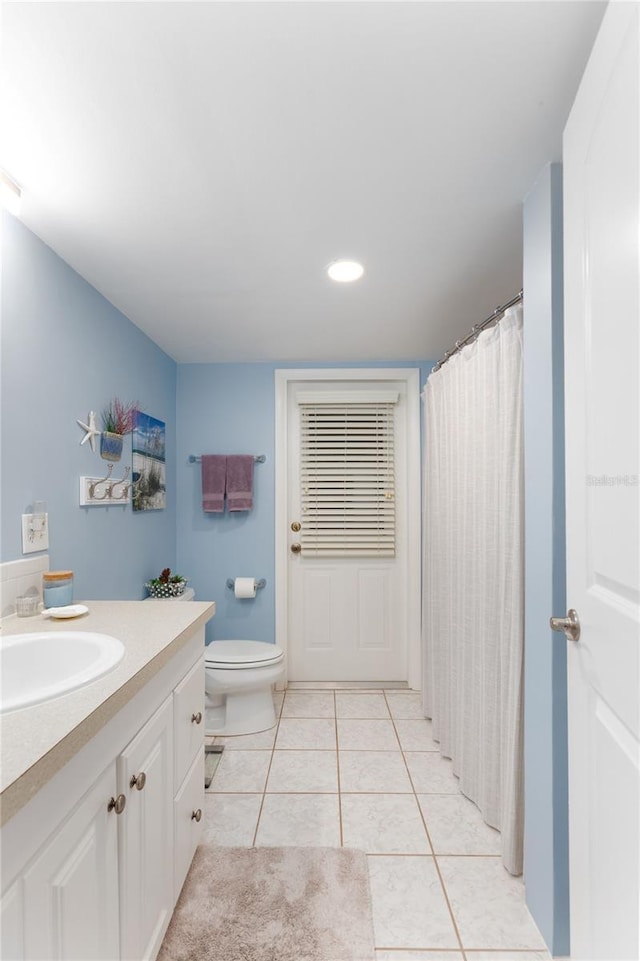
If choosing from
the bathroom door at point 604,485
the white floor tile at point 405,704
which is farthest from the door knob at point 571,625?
the white floor tile at point 405,704

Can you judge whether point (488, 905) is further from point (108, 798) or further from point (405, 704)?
point (405, 704)

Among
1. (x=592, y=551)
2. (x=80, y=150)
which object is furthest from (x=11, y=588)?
(x=592, y=551)

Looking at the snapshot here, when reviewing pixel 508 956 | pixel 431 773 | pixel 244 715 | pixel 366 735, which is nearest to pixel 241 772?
pixel 244 715

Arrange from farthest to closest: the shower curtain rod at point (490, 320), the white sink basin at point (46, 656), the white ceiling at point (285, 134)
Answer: the shower curtain rod at point (490, 320) < the white sink basin at point (46, 656) < the white ceiling at point (285, 134)

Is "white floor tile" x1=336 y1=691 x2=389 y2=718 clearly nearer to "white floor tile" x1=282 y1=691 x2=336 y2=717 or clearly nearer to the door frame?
"white floor tile" x1=282 y1=691 x2=336 y2=717

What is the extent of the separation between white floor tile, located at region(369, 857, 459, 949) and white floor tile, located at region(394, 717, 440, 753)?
77 centimetres

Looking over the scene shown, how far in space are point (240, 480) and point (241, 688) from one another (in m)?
1.24

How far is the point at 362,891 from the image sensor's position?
1.51 metres

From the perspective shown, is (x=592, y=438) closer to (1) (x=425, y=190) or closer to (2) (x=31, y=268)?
(1) (x=425, y=190)

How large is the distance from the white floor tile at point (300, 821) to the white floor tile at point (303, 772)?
0.17 ft

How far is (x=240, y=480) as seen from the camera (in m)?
3.06

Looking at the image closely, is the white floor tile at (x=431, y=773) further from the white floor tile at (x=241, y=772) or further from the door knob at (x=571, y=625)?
the door knob at (x=571, y=625)

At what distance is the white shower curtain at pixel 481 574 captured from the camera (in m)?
1.60

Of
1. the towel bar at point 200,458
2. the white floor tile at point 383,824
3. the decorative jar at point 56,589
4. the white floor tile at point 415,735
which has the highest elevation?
the towel bar at point 200,458
